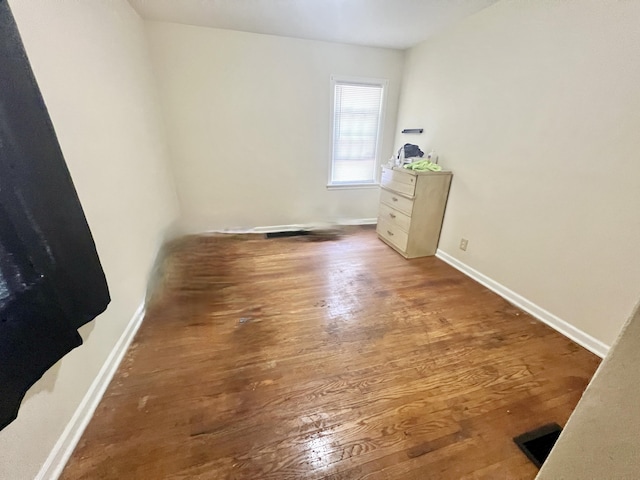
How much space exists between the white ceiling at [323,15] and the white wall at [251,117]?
0.19 m

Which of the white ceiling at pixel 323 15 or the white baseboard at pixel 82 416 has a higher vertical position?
the white ceiling at pixel 323 15

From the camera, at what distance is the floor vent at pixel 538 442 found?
115cm

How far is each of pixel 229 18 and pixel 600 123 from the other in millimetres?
3068

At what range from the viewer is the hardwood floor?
114cm

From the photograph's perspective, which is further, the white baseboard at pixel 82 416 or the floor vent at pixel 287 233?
the floor vent at pixel 287 233

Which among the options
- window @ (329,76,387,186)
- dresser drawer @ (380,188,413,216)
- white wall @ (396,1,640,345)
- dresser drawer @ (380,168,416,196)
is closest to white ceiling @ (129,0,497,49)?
white wall @ (396,1,640,345)

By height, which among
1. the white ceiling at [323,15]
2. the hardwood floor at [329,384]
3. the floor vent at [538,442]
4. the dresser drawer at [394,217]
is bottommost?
the hardwood floor at [329,384]

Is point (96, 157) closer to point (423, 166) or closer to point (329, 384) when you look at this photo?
point (329, 384)

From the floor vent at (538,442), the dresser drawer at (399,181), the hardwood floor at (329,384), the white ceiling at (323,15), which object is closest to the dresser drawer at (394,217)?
the dresser drawer at (399,181)

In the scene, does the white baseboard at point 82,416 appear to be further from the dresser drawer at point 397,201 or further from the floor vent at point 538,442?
→ the dresser drawer at point 397,201

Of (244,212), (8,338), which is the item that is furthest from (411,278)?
(8,338)

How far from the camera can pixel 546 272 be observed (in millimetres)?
1977

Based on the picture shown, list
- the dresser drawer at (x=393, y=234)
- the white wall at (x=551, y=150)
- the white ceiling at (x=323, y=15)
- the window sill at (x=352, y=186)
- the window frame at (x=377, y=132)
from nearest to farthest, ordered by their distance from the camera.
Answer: the white wall at (x=551, y=150) < the white ceiling at (x=323, y=15) < the dresser drawer at (x=393, y=234) < the window frame at (x=377, y=132) < the window sill at (x=352, y=186)

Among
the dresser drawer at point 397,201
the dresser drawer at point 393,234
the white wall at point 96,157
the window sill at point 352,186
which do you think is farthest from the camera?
the window sill at point 352,186
